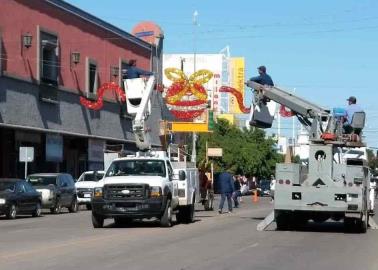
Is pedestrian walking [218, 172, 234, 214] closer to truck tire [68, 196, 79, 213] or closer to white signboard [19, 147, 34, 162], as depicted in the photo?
truck tire [68, 196, 79, 213]

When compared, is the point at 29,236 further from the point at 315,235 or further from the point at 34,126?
the point at 34,126

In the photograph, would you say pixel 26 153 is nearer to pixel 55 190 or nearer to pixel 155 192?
pixel 55 190

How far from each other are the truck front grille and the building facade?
11.2 m

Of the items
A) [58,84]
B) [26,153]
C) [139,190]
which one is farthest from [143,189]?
[58,84]

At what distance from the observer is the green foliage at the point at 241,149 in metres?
84.4

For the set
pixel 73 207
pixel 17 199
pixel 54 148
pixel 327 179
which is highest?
pixel 54 148

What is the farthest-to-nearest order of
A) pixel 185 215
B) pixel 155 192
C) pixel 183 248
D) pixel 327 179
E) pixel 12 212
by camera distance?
pixel 12 212 → pixel 185 215 → pixel 155 192 → pixel 327 179 → pixel 183 248

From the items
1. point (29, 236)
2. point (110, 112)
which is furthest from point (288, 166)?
point (110, 112)

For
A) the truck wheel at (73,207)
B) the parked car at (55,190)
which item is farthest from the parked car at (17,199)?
the truck wheel at (73,207)

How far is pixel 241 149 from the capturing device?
85.8 metres

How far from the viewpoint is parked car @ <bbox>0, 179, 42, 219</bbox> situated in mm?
28984

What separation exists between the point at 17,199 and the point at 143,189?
8.98 metres

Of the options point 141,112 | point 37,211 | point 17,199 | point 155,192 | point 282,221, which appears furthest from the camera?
point 37,211

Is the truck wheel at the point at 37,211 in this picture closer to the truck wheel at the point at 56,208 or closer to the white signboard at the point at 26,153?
the truck wheel at the point at 56,208
